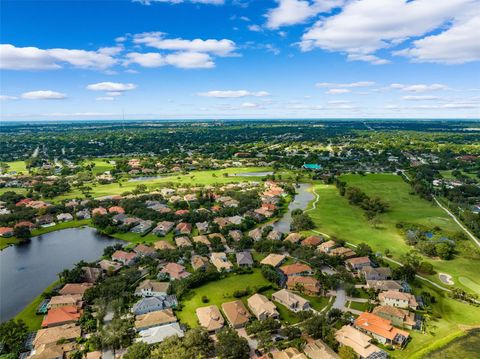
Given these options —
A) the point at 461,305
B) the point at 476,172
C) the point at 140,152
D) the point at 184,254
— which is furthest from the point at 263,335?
the point at 140,152

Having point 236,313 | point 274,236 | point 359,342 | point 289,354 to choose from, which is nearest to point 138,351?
point 236,313

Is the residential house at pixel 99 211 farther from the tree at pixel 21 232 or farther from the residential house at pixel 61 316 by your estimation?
the residential house at pixel 61 316

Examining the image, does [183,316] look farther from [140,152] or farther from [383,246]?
[140,152]

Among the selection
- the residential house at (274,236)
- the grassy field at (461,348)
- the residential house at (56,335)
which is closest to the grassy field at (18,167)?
the residential house at (274,236)

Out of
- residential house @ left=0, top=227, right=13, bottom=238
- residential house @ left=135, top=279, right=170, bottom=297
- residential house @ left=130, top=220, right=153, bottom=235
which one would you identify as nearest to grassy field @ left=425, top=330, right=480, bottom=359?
residential house @ left=135, top=279, right=170, bottom=297

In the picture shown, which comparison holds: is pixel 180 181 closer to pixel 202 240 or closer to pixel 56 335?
pixel 202 240
